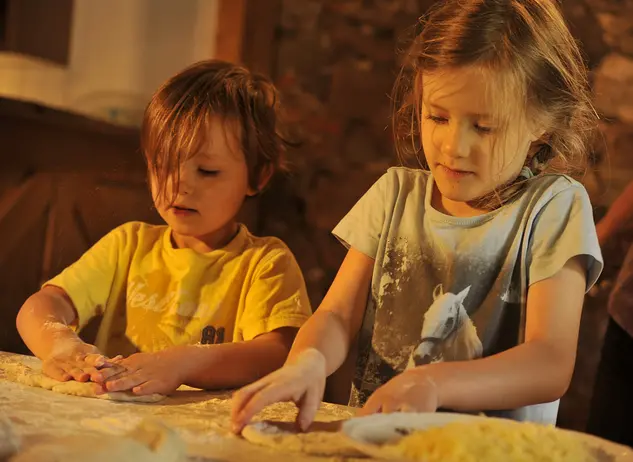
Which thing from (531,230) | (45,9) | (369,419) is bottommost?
(369,419)

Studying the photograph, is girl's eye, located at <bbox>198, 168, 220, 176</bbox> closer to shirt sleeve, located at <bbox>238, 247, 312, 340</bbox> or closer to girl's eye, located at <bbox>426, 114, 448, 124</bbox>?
shirt sleeve, located at <bbox>238, 247, 312, 340</bbox>

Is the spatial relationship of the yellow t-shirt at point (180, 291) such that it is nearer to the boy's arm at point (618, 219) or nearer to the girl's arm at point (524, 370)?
the girl's arm at point (524, 370)

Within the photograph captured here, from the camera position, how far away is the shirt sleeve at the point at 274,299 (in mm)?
1281

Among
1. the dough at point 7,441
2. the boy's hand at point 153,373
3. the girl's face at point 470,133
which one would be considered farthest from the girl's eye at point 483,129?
the dough at point 7,441

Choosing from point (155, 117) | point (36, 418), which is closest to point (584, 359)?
point (155, 117)

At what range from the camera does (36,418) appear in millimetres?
819

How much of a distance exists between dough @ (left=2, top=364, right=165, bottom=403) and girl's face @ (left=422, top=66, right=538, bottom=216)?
0.46m

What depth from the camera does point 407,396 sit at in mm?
825

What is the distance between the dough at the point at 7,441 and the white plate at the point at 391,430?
0.92 ft

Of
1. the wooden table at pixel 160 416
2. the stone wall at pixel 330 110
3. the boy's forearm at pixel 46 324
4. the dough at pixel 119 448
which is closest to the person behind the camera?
the dough at pixel 119 448

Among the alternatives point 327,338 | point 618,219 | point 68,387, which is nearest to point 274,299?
point 327,338

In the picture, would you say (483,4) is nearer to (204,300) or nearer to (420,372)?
(420,372)

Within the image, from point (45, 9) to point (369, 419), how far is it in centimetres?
178

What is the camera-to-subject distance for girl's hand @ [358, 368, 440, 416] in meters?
0.81
